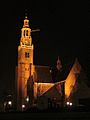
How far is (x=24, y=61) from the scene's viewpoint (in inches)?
3777

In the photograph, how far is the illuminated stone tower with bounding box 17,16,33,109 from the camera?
3716 inches

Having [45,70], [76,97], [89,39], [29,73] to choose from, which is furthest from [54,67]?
[89,39]

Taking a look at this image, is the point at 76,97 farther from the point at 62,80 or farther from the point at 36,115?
the point at 36,115

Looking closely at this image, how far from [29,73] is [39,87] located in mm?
4619

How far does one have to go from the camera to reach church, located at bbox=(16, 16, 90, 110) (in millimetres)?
87312

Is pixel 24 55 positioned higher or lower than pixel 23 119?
higher

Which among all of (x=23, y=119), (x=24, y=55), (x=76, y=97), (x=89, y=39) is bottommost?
(x=23, y=119)

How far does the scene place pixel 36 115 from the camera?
2692cm

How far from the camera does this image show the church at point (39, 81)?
286 ft

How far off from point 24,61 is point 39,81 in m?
6.52

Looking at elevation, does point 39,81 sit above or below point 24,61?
below

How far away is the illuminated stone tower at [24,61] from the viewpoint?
310 ft

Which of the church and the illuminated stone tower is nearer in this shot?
the church

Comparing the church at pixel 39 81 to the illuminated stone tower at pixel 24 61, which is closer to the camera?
the church at pixel 39 81
